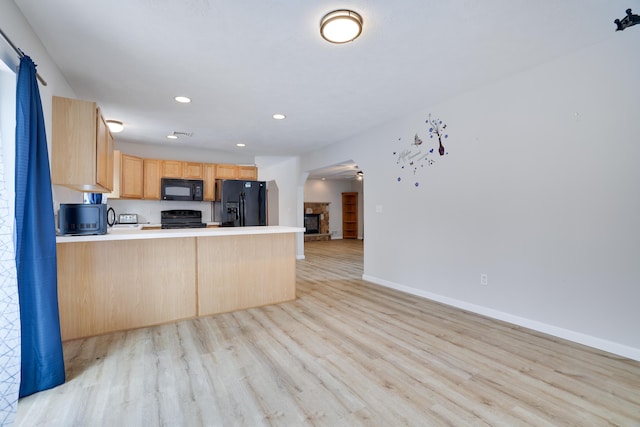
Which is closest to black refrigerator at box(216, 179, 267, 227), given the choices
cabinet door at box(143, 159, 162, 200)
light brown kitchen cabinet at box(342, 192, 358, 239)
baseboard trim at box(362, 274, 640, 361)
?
cabinet door at box(143, 159, 162, 200)

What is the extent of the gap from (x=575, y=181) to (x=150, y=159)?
6.22 meters

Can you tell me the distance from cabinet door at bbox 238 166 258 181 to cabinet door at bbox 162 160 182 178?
45.2 inches

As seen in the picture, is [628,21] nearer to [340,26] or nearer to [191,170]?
[340,26]

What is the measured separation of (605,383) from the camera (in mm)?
1900

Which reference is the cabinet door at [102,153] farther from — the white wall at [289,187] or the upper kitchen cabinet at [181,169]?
the white wall at [289,187]

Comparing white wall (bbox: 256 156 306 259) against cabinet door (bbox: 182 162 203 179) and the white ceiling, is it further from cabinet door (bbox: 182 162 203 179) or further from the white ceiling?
the white ceiling

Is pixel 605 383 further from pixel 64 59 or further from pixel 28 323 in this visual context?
pixel 64 59

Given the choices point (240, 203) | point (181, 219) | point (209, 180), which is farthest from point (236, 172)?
point (181, 219)

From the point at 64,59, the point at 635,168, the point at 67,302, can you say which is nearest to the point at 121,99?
the point at 64,59

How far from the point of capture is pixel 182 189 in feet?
18.5

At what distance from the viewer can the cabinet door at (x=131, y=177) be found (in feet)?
16.9

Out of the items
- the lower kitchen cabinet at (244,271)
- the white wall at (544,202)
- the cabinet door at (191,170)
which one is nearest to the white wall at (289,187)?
the cabinet door at (191,170)

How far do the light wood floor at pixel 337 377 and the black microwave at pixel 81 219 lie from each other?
0.97 m

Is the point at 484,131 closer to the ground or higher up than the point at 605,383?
higher up
